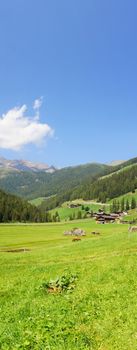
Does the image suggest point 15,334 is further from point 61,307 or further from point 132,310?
point 132,310

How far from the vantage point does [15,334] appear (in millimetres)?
17859

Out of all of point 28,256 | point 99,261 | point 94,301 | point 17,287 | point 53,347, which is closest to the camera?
point 53,347

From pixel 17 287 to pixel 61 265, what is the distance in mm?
8496

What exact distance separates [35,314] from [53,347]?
5.15 meters

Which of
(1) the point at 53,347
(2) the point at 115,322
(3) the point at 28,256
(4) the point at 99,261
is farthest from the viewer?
(3) the point at 28,256

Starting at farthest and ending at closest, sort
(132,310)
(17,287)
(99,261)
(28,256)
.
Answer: (28,256) → (99,261) → (17,287) → (132,310)

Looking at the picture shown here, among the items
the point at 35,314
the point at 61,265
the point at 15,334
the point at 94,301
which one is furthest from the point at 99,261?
the point at 15,334

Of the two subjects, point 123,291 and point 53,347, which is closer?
point 53,347

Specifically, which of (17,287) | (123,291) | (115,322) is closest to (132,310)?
(115,322)

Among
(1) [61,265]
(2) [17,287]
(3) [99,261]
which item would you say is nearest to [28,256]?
(1) [61,265]

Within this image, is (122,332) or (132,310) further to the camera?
(132,310)

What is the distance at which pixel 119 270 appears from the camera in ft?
101

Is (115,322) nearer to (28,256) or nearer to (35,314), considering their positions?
(35,314)

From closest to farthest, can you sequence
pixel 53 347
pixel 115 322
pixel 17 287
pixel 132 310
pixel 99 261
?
pixel 53 347 < pixel 115 322 < pixel 132 310 < pixel 17 287 < pixel 99 261
